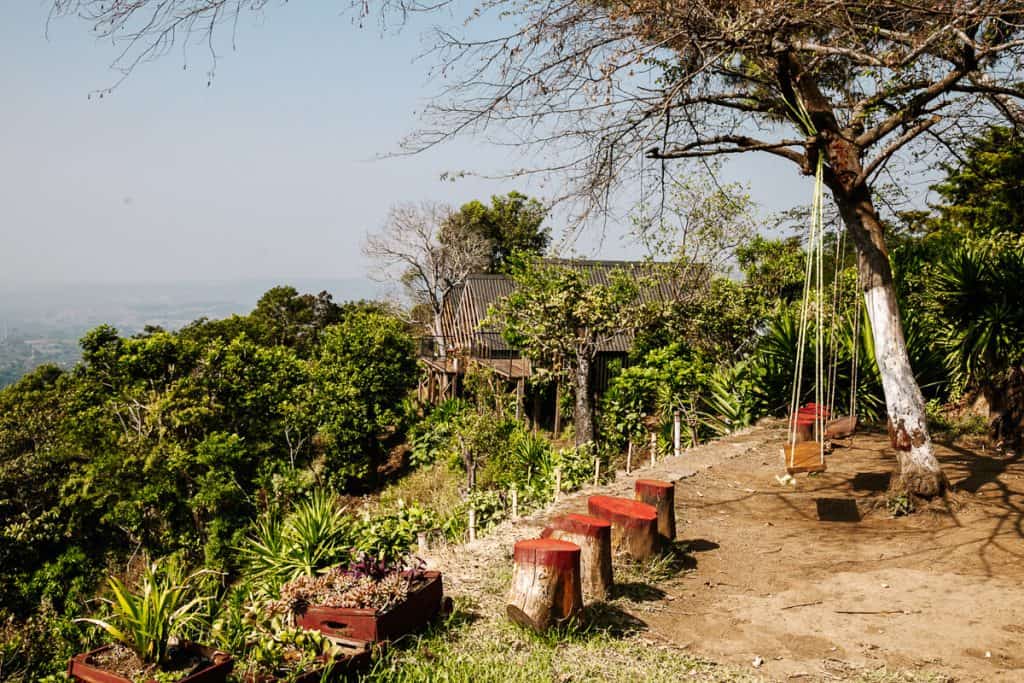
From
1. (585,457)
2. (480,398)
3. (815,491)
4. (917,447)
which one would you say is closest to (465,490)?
(480,398)

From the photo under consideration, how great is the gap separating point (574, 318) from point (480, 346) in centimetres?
1265

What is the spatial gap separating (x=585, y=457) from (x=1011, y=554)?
7979 millimetres

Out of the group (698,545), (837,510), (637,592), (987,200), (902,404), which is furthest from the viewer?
(987,200)

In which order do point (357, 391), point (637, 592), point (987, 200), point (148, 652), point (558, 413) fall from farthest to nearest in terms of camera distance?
1. point (357, 391)
2. point (558, 413)
3. point (987, 200)
4. point (637, 592)
5. point (148, 652)

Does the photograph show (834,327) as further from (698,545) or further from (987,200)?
(987,200)

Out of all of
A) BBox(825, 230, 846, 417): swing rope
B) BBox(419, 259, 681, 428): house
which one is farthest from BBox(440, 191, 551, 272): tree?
BBox(825, 230, 846, 417): swing rope

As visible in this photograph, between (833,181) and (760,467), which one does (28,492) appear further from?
(833,181)

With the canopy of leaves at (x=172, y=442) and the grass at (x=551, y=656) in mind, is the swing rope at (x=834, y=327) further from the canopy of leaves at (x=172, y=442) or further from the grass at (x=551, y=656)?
the canopy of leaves at (x=172, y=442)

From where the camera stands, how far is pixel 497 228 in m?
39.5

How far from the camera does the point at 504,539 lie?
259 inches

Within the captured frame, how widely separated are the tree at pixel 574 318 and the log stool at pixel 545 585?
442 inches

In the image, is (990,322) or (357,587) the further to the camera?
(990,322)

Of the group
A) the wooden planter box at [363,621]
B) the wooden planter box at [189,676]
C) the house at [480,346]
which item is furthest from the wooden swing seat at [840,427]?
the house at [480,346]

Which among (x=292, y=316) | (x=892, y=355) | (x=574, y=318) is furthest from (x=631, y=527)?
(x=292, y=316)
